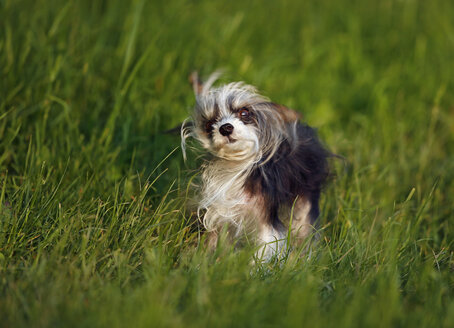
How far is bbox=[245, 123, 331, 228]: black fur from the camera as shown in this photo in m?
2.81

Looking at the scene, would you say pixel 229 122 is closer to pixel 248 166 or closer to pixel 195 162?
pixel 248 166

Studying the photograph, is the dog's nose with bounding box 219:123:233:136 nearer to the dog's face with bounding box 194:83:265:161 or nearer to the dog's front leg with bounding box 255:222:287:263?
the dog's face with bounding box 194:83:265:161

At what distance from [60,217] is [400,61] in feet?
12.8

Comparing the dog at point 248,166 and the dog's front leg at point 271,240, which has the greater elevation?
the dog at point 248,166

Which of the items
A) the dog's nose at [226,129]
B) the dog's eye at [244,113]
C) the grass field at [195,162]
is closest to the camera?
the grass field at [195,162]

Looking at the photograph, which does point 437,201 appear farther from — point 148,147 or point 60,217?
point 60,217

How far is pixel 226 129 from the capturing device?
2666 millimetres

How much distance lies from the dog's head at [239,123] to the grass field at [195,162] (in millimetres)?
229

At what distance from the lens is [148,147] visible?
3.73 metres

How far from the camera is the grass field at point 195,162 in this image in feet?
7.14

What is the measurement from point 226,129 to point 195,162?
49 centimetres

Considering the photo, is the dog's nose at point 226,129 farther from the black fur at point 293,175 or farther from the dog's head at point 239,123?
the black fur at point 293,175

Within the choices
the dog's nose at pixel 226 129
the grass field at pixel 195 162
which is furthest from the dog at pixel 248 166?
the grass field at pixel 195 162

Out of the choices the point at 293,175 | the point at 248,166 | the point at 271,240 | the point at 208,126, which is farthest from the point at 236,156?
the point at 271,240
